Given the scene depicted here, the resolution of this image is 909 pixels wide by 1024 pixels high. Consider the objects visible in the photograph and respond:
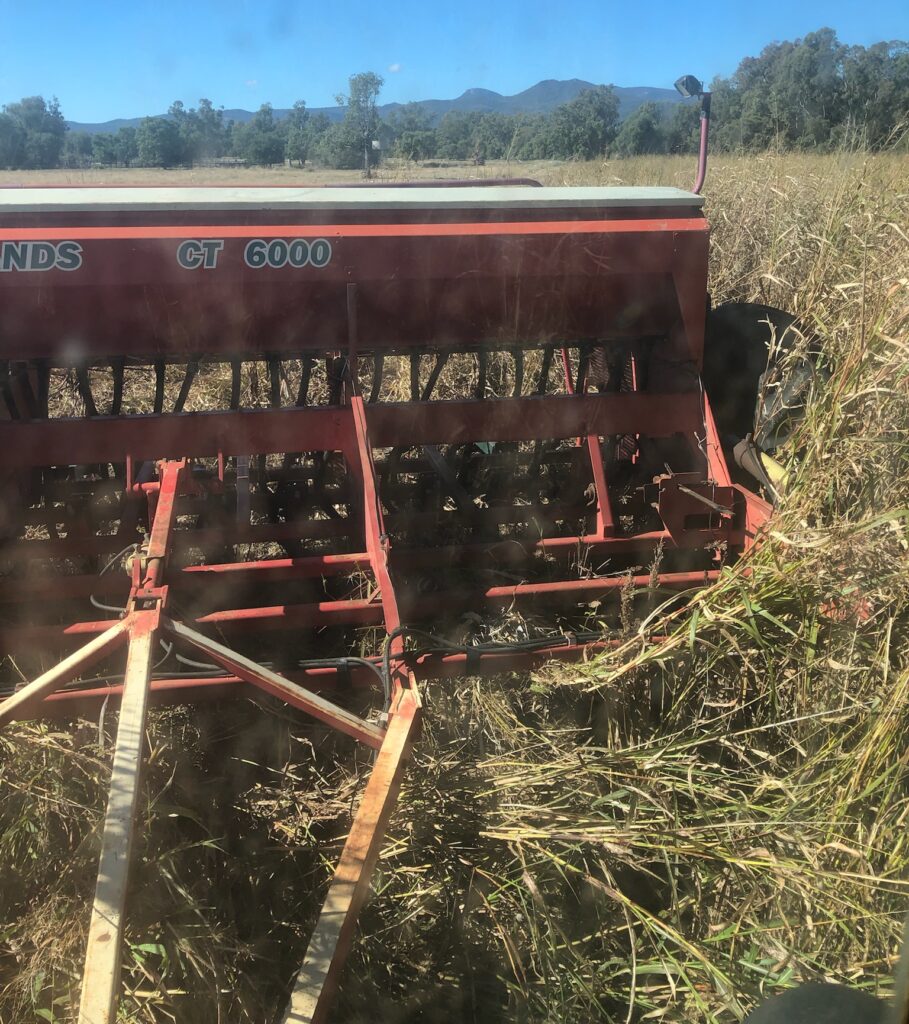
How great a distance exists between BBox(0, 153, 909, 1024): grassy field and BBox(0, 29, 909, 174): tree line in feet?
14.9

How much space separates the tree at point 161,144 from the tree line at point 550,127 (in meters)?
0.03

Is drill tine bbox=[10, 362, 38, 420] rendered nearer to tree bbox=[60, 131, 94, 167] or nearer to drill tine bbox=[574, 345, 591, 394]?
drill tine bbox=[574, 345, 591, 394]

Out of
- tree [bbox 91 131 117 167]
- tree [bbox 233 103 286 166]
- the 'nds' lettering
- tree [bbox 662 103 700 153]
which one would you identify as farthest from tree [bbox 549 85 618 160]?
the 'nds' lettering

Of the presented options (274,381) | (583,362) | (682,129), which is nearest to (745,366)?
(583,362)

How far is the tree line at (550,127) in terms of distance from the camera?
23.8 feet

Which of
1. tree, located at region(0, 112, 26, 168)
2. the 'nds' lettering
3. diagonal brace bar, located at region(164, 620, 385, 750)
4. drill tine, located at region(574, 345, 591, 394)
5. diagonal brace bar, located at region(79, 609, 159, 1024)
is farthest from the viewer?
tree, located at region(0, 112, 26, 168)

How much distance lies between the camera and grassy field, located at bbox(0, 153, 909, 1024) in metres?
2.26

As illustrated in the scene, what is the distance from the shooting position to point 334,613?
306cm

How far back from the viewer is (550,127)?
13406mm

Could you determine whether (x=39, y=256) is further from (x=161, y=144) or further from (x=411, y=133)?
(x=411, y=133)

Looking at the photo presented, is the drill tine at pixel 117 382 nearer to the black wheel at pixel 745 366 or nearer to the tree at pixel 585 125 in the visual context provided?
the black wheel at pixel 745 366

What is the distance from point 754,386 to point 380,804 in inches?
113

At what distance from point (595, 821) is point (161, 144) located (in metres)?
10.3

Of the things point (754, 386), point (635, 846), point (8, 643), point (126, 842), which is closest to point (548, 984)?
point (635, 846)
